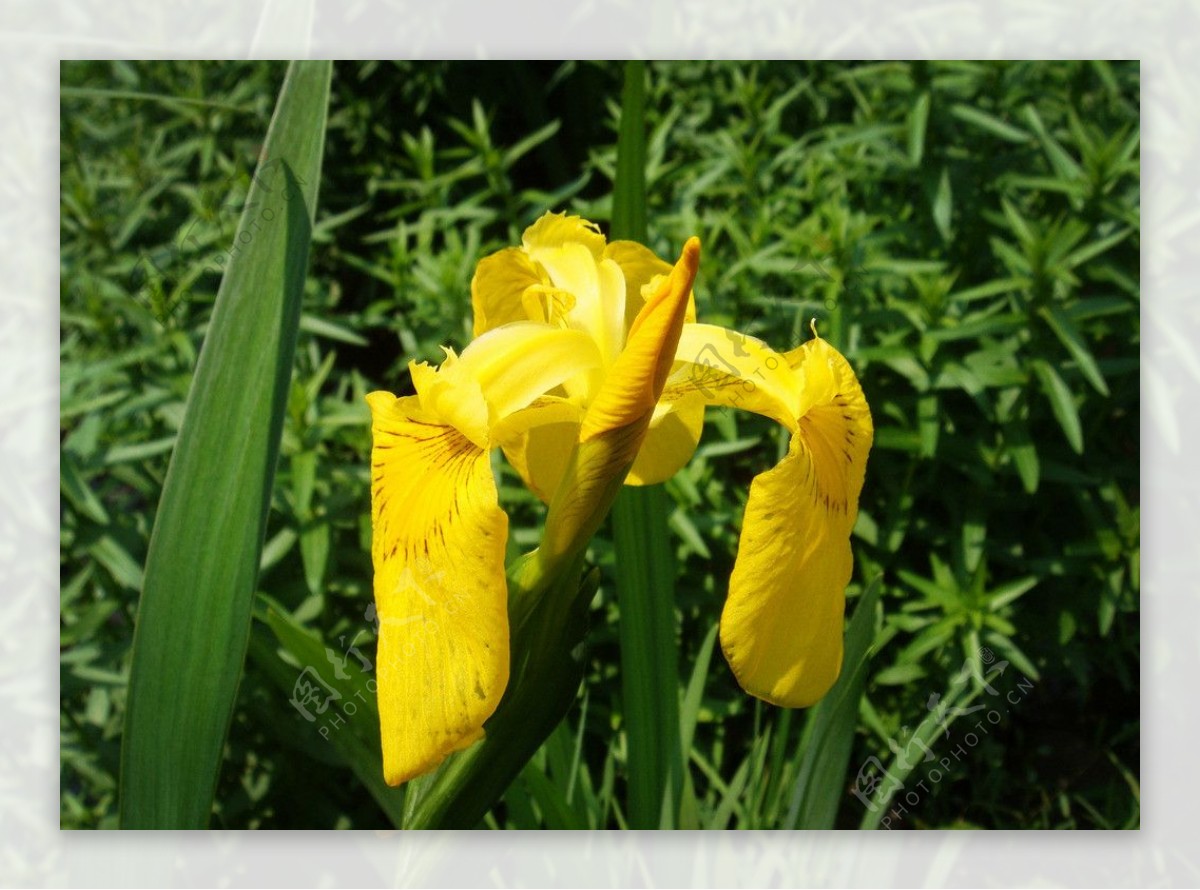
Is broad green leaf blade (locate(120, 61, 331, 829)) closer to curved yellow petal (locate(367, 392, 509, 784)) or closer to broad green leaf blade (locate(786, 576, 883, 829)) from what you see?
curved yellow petal (locate(367, 392, 509, 784))

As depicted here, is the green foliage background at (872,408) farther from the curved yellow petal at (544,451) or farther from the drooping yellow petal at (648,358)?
the drooping yellow petal at (648,358)

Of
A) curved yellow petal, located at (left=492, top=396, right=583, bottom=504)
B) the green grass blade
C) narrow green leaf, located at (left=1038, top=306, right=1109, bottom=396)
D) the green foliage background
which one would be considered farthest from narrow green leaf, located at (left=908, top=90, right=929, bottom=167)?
curved yellow petal, located at (left=492, top=396, right=583, bottom=504)

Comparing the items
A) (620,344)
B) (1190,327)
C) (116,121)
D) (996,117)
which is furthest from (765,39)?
(116,121)

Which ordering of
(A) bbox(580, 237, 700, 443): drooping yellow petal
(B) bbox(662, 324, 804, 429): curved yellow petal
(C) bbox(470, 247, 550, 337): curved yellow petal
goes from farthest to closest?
(C) bbox(470, 247, 550, 337): curved yellow petal
(B) bbox(662, 324, 804, 429): curved yellow petal
(A) bbox(580, 237, 700, 443): drooping yellow petal

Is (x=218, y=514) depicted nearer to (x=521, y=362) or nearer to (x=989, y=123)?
(x=521, y=362)

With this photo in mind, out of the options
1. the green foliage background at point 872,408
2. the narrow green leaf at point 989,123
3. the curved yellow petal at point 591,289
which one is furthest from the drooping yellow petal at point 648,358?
the narrow green leaf at point 989,123

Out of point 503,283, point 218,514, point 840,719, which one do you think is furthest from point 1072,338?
point 218,514
